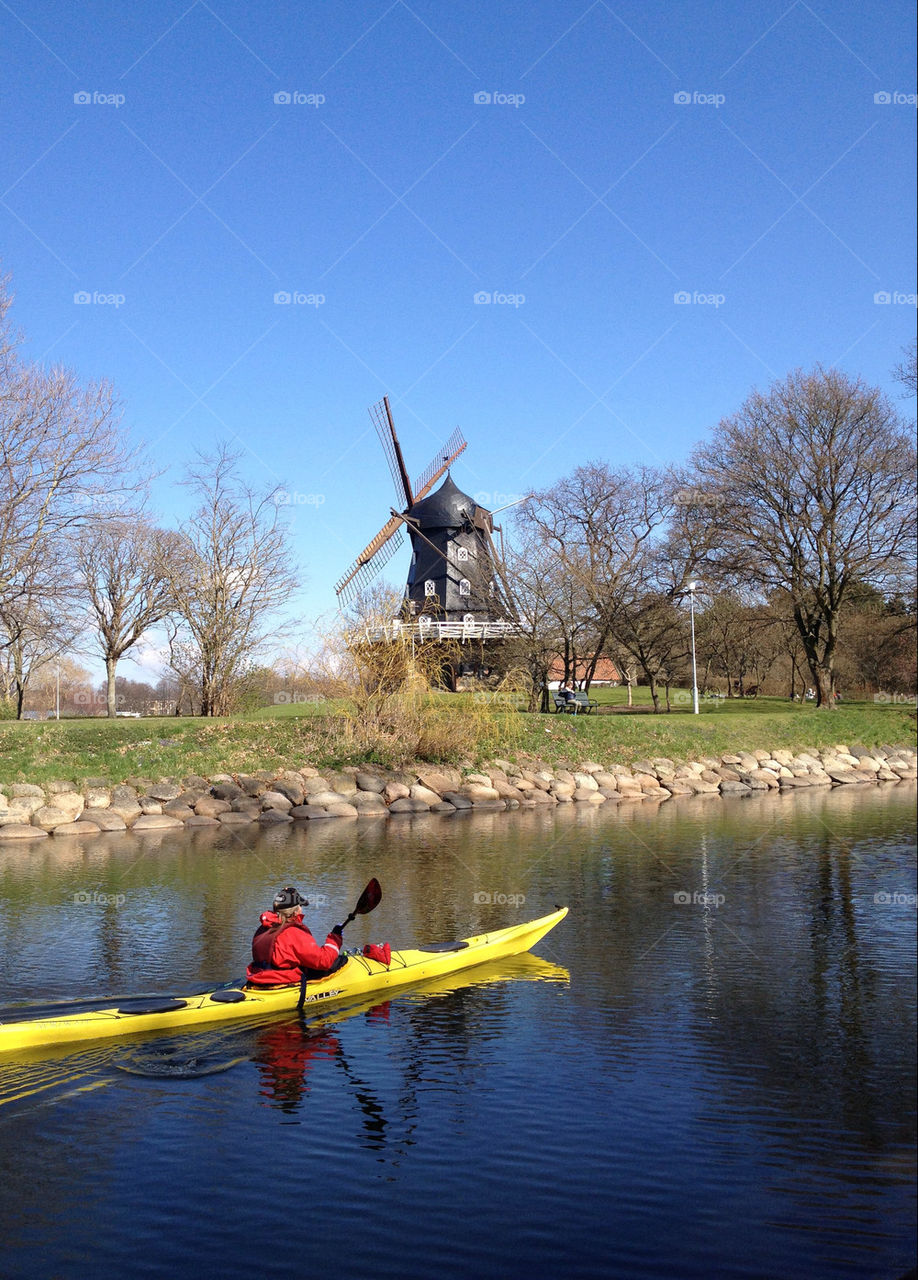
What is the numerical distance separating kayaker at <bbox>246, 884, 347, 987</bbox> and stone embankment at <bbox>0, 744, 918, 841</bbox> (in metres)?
12.7

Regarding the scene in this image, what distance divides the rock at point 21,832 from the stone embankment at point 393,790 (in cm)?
2

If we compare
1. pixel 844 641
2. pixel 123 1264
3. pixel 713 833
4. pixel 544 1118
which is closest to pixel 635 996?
pixel 544 1118

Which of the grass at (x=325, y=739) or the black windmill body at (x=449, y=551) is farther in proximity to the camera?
the black windmill body at (x=449, y=551)

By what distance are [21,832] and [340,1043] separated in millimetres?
13852

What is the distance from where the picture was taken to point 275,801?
75.0ft

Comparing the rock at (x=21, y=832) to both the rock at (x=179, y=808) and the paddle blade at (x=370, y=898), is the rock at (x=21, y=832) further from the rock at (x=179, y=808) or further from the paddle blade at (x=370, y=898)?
the paddle blade at (x=370, y=898)

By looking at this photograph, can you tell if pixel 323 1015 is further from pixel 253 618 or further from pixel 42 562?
pixel 253 618

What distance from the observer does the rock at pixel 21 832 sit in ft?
64.1

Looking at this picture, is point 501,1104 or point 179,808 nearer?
point 501,1104

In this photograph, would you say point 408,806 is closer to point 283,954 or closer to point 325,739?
point 325,739

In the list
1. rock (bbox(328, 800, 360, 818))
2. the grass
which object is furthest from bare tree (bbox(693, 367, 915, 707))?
rock (bbox(328, 800, 360, 818))

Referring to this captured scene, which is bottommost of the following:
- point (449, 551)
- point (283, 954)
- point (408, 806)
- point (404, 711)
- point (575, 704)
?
point (283, 954)

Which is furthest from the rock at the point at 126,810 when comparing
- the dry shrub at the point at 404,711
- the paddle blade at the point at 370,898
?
the paddle blade at the point at 370,898

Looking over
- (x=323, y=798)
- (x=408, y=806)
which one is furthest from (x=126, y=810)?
(x=408, y=806)
